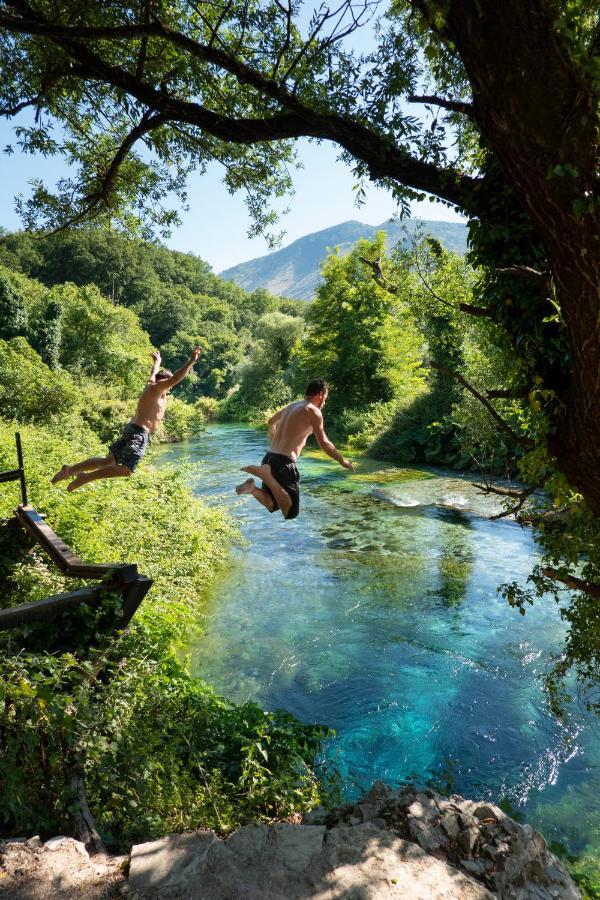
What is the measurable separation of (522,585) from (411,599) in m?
2.35

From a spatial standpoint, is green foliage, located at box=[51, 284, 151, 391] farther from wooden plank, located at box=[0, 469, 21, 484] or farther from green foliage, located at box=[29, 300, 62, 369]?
wooden plank, located at box=[0, 469, 21, 484]

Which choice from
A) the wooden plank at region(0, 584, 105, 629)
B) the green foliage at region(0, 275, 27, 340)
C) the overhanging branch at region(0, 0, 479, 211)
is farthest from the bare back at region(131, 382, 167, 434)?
the green foliage at region(0, 275, 27, 340)

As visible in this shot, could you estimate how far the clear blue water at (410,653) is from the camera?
6.48 metres

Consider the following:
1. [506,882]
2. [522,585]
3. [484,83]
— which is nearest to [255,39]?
[484,83]

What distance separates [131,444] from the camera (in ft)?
23.5

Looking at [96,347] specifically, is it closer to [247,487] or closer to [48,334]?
[48,334]

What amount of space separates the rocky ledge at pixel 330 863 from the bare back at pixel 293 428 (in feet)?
11.2

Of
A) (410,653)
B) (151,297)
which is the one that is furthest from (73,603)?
(151,297)

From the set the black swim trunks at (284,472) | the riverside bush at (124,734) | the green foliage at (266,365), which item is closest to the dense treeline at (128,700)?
the riverside bush at (124,734)

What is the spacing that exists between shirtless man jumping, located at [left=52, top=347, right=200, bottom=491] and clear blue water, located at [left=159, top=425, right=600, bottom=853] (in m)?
3.01

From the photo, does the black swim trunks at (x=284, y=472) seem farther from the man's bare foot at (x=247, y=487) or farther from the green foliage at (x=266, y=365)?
the green foliage at (x=266, y=365)

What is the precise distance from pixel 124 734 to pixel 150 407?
13.5ft

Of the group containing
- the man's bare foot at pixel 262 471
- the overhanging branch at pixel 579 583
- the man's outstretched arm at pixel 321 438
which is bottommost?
the overhanging branch at pixel 579 583

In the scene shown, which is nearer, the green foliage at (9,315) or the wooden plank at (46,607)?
the wooden plank at (46,607)
